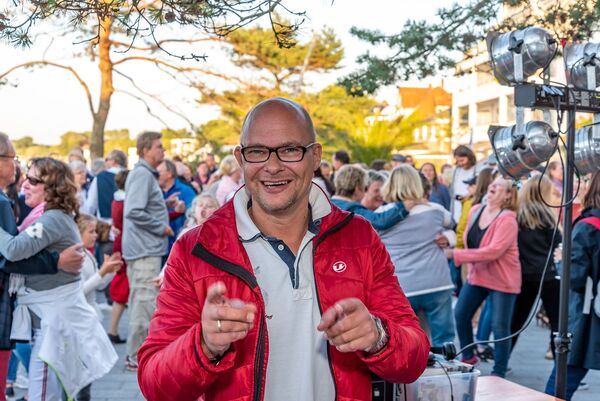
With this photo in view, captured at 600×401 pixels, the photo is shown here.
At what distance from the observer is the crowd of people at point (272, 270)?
7.65 feet

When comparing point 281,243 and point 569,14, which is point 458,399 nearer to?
point 281,243

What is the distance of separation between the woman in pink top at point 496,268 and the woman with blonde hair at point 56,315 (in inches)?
131

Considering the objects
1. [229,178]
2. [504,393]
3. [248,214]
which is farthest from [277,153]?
[229,178]

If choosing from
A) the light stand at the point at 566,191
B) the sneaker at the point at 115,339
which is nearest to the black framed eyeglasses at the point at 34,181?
the light stand at the point at 566,191

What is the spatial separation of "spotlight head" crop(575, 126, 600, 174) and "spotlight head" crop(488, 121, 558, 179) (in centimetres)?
20

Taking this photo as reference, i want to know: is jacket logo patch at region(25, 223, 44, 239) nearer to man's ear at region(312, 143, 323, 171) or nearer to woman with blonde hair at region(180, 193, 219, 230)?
woman with blonde hair at region(180, 193, 219, 230)

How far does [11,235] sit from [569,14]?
390cm

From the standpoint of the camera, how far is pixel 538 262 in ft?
23.6

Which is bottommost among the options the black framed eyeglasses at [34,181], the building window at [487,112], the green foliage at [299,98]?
Answer: the black framed eyeglasses at [34,181]

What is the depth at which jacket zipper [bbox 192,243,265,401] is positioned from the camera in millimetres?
2338

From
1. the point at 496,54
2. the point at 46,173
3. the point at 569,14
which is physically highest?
the point at 569,14

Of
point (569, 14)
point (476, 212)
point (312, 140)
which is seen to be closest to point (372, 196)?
point (476, 212)

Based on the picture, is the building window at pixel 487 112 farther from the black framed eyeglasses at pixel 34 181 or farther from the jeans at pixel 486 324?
the black framed eyeglasses at pixel 34 181

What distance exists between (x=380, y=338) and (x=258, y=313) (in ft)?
1.26
